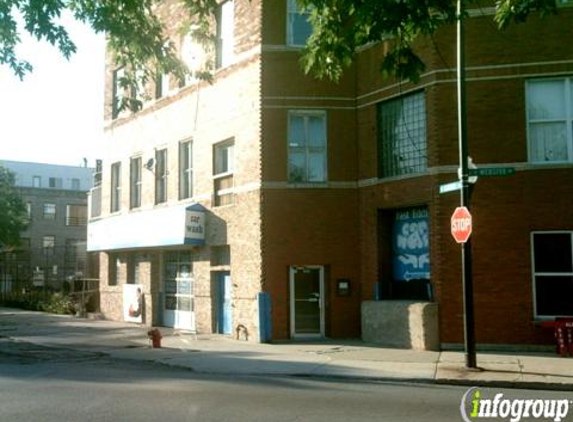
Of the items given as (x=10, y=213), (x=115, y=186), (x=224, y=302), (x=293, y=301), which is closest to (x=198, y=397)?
(x=293, y=301)

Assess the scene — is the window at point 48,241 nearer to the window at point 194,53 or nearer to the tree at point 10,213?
the tree at point 10,213

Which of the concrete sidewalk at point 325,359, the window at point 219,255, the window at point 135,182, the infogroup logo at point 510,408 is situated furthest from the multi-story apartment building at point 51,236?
the infogroup logo at point 510,408

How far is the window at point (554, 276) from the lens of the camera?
16.2 m

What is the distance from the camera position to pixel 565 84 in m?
16.7

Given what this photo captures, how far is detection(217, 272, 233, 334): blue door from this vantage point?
20.8 metres

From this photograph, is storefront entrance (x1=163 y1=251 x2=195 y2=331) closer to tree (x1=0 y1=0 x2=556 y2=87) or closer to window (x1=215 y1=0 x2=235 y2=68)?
window (x1=215 y1=0 x2=235 y2=68)

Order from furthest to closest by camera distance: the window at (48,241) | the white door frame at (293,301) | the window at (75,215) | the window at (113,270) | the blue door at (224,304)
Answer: the window at (75,215) → the window at (48,241) → the window at (113,270) → the blue door at (224,304) → the white door frame at (293,301)

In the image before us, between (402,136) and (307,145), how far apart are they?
8.95 feet

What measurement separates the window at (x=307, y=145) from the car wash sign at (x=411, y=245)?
253cm

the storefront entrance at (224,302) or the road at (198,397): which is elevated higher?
the storefront entrance at (224,302)

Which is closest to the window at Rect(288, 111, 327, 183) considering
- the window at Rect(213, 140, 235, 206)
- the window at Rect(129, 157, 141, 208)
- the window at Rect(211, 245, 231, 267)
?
the window at Rect(213, 140, 235, 206)

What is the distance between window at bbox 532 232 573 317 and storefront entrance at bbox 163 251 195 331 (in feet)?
35.5

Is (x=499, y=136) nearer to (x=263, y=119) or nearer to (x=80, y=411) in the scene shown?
(x=263, y=119)

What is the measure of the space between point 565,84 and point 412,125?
3.71m
